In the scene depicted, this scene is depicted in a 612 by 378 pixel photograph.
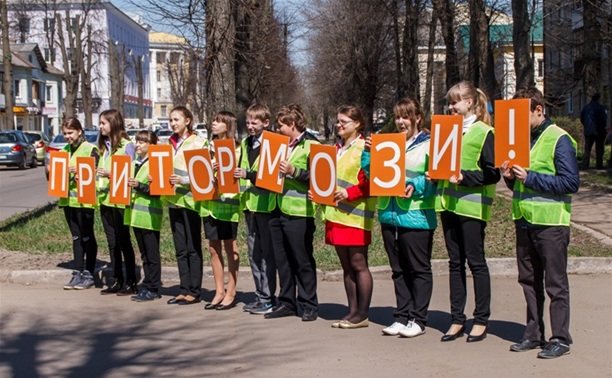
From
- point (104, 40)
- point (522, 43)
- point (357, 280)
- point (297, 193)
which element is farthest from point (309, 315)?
point (104, 40)

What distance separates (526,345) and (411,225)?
133 centimetres

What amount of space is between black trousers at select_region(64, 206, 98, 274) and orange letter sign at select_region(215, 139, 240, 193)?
212 cm

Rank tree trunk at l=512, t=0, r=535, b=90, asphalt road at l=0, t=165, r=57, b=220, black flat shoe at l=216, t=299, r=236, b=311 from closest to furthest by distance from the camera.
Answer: black flat shoe at l=216, t=299, r=236, b=311 → asphalt road at l=0, t=165, r=57, b=220 → tree trunk at l=512, t=0, r=535, b=90

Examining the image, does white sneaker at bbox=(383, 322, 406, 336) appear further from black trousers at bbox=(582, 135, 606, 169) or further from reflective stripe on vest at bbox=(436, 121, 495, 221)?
black trousers at bbox=(582, 135, 606, 169)

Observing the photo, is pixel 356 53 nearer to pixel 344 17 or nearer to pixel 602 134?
pixel 344 17

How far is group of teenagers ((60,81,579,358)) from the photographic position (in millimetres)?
7301

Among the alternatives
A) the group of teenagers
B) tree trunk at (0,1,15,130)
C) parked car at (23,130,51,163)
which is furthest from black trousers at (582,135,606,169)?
tree trunk at (0,1,15,130)

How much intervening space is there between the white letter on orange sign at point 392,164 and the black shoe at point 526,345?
5.23ft

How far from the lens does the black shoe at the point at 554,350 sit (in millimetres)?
7211

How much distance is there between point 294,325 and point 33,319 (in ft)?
8.17

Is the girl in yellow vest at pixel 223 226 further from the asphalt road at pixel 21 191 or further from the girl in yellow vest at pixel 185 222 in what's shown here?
the asphalt road at pixel 21 191

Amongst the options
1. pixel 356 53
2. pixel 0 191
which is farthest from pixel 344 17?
pixel 0 191

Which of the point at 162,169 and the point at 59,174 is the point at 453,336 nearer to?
the point at 162,169

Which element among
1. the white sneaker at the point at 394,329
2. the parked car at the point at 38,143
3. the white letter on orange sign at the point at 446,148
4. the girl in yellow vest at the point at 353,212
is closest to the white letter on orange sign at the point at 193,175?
the girl in yellow vest at the point at 353,212
